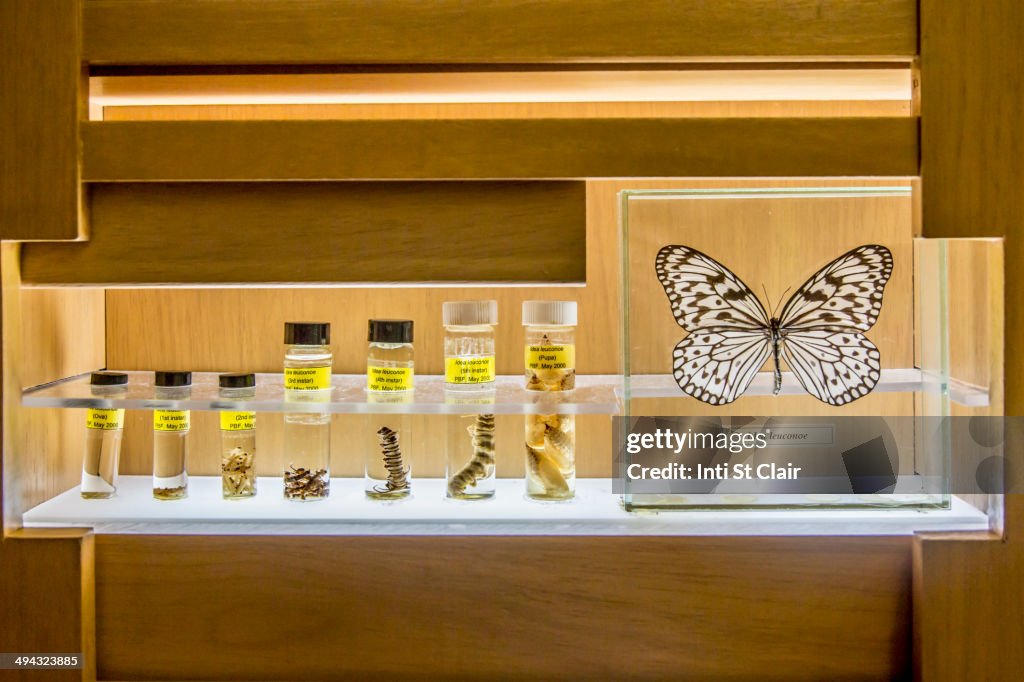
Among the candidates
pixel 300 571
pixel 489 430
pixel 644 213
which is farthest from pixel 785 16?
pixel 300 571

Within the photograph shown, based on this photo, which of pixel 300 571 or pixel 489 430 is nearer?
pixel 300 571

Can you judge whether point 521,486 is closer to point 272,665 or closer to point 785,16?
point 272,665

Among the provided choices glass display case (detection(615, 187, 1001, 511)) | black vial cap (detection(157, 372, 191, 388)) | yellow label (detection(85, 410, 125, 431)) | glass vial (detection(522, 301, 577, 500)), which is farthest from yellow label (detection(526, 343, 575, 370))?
yellow label (detection(85, 410, 125, 431))

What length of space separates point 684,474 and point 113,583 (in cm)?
76

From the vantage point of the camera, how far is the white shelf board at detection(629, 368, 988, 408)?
1.07 meters

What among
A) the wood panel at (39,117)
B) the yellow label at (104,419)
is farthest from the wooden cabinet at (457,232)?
the yellow label at (104,419)

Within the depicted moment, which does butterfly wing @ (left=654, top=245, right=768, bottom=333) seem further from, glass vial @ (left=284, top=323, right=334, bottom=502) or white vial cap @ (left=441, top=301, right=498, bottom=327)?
glass vial @ (left=284, top=323, right=334, bottom=502)

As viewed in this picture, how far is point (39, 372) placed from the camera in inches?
44.4

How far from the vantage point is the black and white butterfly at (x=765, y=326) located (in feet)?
3.53

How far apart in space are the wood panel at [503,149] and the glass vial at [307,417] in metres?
0.22

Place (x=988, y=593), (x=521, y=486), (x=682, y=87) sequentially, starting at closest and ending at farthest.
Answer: (x=988, y=593)
(x=682, y=87)
(x=521, y=486)

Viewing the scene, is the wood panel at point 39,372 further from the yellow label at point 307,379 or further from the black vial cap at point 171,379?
the yellow label at point 307,379

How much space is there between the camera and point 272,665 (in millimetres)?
1063

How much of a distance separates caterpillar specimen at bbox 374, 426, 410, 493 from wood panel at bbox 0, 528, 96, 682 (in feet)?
1.28
